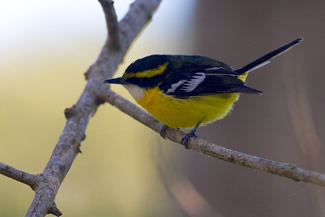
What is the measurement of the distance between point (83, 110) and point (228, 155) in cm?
149

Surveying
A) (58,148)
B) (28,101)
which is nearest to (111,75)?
(58,148)

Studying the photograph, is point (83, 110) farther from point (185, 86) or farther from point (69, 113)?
point (185, 86)

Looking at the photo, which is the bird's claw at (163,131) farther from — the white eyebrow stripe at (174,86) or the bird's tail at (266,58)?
the bird's tail at (266,58)

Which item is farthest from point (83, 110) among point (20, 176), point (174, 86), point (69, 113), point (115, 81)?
point (20, 176)

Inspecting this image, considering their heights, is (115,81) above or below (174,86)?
below

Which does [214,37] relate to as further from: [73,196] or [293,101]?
[73,196]

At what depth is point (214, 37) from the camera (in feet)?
15.3

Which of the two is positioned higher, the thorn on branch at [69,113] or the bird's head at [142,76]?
the bird's head at [142,76]

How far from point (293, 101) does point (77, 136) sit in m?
1.36

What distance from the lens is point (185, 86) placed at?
3297 mm

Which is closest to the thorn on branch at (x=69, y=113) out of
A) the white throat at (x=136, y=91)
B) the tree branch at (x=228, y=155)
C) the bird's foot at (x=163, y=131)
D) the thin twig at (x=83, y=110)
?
the thin twig at (x=83, y=110)

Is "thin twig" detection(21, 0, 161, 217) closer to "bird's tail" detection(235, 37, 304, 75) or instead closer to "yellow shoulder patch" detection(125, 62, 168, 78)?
"yellow shoulder patch" detection(125, 62, 168, 78)

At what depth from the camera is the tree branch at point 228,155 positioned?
169 centimetres

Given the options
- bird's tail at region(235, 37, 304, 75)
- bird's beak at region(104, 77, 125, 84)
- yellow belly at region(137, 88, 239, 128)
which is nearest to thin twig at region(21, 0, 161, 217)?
bird's beak at region(104, 77, 125, 84)
